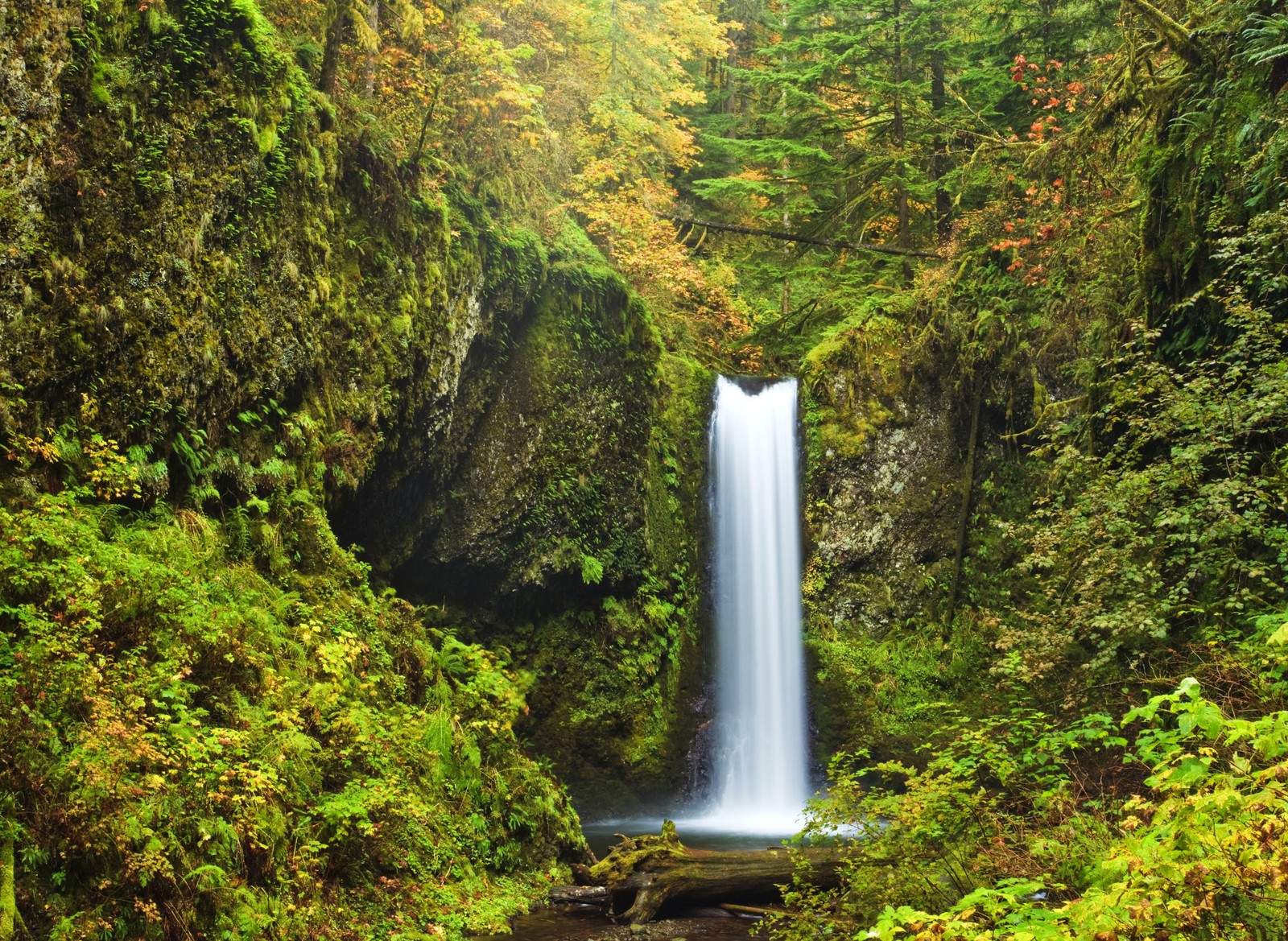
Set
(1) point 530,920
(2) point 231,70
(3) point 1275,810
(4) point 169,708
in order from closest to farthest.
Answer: (3) point 1275,810 < (4) point 169,708 < (1) point 530,920 < (2) point 231,70

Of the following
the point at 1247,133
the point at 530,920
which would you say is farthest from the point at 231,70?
the point at 1247,133

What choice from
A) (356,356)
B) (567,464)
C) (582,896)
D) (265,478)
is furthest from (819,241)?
(582,896)

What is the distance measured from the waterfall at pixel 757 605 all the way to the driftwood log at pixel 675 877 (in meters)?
5.53

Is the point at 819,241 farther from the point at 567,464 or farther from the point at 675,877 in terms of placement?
the point at 675,877

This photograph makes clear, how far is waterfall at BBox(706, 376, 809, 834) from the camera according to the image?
14.1 meters

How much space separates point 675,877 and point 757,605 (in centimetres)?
755

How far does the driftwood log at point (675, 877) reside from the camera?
749cm

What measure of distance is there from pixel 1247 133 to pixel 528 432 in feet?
29.3

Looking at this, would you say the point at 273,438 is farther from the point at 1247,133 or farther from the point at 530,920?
the point at 1247,133

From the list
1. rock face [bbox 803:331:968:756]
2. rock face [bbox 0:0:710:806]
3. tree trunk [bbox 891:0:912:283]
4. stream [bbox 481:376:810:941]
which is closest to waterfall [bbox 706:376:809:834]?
stream [bbox 481:376:810:941]

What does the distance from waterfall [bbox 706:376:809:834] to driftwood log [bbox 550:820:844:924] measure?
18.1ft

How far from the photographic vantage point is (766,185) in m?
18.3

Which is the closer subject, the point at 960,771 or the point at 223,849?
the point at 223,849

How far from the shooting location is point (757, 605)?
1495 cm
